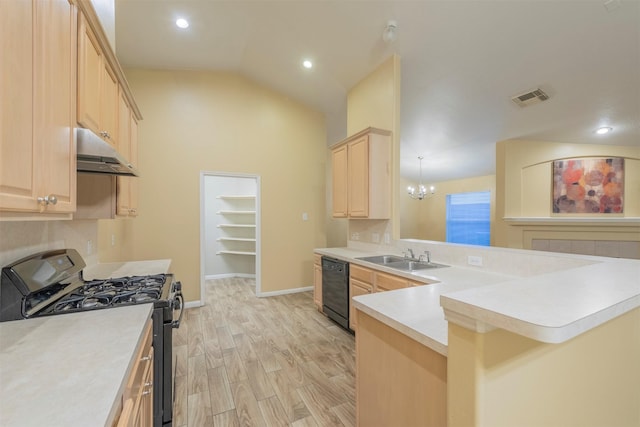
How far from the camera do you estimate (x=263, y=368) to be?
2400 millimetres

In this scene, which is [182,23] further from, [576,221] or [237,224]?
[576,221]

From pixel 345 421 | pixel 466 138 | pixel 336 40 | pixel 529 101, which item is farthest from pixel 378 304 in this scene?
pixel 466 138

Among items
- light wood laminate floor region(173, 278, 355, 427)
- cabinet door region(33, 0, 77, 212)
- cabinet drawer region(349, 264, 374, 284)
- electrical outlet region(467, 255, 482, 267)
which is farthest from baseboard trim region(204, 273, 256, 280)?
cabinet door region(33, 0, 77, 212)

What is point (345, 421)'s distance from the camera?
1.77 meters

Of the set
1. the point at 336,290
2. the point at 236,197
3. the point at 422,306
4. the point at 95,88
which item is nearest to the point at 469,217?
the point at 336,290

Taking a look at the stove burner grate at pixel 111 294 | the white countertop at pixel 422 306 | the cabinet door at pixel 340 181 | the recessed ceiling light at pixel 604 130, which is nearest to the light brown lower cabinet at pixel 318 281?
the cabinet door at pixel 340 181

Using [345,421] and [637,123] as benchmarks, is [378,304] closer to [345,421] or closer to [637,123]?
[345,421]

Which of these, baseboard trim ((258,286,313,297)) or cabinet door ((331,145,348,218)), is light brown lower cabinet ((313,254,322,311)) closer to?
cabinet door ((331,145,348,218))

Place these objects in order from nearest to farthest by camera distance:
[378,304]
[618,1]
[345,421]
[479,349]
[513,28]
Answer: [479,349]
[378,304]
[345,421]
[618,1]
[513,28]

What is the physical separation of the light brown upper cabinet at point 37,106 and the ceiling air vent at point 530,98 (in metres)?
4.46

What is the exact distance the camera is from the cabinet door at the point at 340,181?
359cm

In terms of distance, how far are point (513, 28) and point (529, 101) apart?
1386mm

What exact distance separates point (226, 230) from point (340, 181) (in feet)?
10.9

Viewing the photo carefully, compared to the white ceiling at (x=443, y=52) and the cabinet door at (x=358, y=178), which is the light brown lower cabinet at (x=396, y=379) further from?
the white ceiling at (x=443, y=52)
